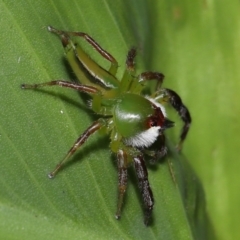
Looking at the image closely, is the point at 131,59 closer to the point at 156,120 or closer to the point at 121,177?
the point at 156,120

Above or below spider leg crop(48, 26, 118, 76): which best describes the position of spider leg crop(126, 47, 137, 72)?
below

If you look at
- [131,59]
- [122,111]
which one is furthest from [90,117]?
[131,59]

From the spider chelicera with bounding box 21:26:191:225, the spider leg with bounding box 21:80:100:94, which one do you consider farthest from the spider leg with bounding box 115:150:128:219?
the spider leg with bounding box 21:80:100:94

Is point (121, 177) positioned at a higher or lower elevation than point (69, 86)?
lower

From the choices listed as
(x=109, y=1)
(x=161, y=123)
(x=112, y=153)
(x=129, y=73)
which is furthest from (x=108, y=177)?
(x=109, y=1)

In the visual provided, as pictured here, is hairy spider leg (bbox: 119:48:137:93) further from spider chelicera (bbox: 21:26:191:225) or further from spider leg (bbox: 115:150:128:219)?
spider leg (bbox: 115:150:128:219)

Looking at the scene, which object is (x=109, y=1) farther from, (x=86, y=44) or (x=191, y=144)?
(x=191, y=144)
